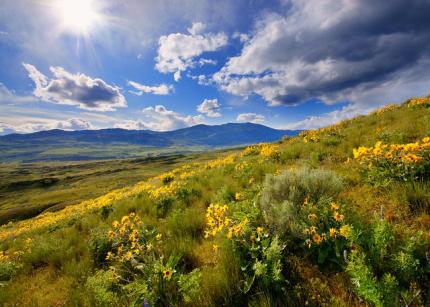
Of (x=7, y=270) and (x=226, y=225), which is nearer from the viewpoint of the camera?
(x=226, y=225)

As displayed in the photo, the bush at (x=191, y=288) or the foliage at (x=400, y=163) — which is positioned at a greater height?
the foliage at (x=400, y=163)

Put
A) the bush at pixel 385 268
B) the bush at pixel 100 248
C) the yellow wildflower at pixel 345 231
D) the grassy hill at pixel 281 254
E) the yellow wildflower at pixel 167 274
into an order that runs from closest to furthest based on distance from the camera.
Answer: the bush at pixel 385 268 → the grassy hill at pixel 281 254 → the yellow wildflower at pixel 345 231 → the yellow wildflower at pixel 167 274 → the bush at pixel 100 248

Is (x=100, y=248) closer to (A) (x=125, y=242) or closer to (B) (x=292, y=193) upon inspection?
(A) (x=125, y=242)

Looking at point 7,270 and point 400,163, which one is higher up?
point 400,163

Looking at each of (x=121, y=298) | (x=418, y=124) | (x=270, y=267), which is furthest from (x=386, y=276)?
(x=418, y=124)

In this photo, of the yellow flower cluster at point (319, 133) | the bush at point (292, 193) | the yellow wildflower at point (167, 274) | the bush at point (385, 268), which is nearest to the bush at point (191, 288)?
the yellow wildflower at point (167, 274)

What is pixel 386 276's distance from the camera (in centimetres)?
219

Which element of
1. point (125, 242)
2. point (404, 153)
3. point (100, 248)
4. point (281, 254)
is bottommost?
point (100, 248)

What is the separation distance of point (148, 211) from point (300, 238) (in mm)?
5308

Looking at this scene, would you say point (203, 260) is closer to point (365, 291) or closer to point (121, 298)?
point (121, 298)

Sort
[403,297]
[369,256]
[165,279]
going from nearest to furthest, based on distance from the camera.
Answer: [403,297], [369,256], [165,279]

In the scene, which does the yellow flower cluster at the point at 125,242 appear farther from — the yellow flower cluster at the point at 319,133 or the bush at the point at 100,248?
the yellow flower cluster at the point at 319,133

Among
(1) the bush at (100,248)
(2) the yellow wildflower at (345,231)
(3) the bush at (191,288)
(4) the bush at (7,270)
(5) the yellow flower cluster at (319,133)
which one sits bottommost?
(4) the bush at (7,270)

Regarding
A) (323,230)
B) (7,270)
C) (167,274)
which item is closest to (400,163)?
(323,230)
